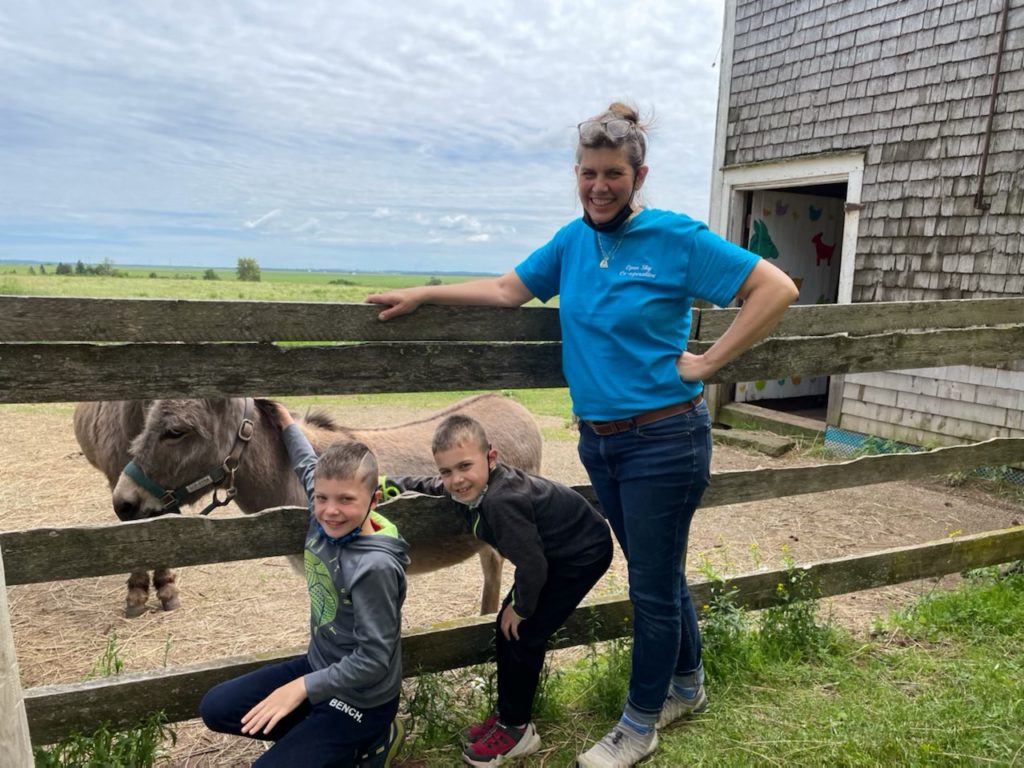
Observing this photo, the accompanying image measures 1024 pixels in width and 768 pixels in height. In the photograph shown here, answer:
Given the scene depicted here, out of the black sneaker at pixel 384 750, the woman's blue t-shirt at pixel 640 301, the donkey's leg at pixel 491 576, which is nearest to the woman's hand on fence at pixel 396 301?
the woman's blue t-shirt at pixel 640 301

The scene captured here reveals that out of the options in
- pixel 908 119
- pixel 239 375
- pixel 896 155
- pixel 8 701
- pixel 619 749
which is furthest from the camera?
pixel 896 155

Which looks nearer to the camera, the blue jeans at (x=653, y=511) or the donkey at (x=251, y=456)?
the blue jeans at (x=653, y=511)

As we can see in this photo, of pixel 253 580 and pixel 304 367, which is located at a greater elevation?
pixel 304 367

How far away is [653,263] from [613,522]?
990 millimetres

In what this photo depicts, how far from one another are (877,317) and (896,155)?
5.86 m

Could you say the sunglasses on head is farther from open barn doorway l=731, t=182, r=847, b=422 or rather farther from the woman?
open barn doorway l=731, t=182, r=847, b=422

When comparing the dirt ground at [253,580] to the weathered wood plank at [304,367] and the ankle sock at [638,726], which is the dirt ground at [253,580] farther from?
the ankle sock at [638,726]

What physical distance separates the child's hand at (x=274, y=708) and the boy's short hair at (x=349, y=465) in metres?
0.64

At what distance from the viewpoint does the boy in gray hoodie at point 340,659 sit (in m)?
2.20

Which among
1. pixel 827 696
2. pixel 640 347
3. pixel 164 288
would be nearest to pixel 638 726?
pixel 827 696

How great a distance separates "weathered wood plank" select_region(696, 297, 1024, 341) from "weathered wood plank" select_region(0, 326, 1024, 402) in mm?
110

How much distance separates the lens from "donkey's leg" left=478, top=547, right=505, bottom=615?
13.9ft

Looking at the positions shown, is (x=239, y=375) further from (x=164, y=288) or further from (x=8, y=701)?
(x=164, y=288)

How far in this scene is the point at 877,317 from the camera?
3729 millimetres
